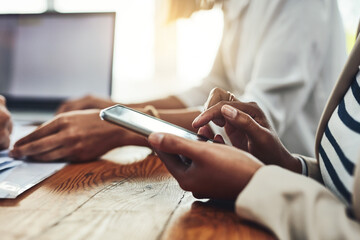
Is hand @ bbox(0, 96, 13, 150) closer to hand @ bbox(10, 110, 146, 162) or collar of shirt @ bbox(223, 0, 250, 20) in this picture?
hand @ bbox(10, 110, 146, 162)

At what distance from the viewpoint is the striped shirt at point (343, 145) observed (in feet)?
1.18

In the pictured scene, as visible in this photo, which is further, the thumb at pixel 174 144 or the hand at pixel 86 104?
the hand at pixel 86 104

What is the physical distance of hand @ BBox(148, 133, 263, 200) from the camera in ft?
1.12

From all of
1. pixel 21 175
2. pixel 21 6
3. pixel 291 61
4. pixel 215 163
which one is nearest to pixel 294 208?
pixel 215 163

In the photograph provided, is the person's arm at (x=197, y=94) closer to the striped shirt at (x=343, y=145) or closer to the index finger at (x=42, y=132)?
the index finger at (x=42, y=132)

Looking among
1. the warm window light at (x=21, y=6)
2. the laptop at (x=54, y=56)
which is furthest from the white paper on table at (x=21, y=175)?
the warm window light at (x=21, y=6)

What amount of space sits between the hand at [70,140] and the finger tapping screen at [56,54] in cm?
52

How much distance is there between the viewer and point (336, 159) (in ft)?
1.34

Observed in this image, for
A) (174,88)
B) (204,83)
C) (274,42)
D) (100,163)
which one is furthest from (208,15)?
(100,163)

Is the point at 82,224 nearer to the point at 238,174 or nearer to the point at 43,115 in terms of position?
the point at 238,174

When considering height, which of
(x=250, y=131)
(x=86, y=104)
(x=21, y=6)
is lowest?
(x=86, y=104)

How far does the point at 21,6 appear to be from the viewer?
7.48 ft

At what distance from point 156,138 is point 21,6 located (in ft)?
7.71

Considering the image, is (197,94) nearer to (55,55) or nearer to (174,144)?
(55,55)
